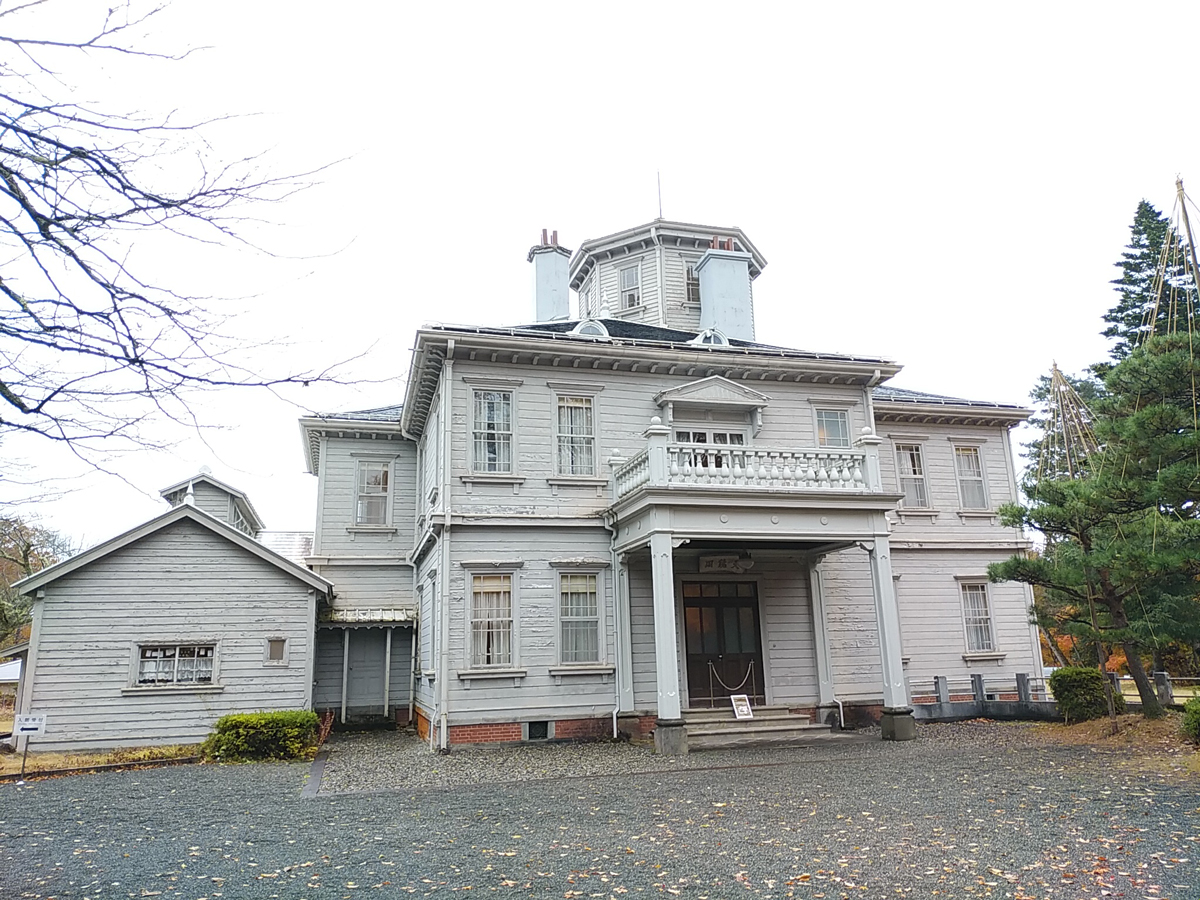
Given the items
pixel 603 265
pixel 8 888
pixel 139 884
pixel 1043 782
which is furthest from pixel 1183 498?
pixel 603 265

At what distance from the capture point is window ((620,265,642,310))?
22.1 meters

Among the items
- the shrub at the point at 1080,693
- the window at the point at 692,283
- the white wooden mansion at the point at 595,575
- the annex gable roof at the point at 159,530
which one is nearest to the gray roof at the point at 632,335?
the white wooden mansion at the point at 595,575

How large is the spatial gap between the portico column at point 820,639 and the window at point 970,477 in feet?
17.8

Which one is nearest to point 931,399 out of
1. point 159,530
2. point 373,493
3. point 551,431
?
point 551,431

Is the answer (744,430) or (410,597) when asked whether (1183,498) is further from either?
(410,597)

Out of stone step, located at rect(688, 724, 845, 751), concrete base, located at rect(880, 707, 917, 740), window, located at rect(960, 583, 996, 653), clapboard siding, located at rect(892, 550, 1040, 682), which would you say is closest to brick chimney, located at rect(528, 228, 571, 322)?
clapboard siding, located at rect(892, 550, 1040, 682)

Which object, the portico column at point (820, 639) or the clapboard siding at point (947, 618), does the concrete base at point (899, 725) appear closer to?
the portico column at point (820, 639)

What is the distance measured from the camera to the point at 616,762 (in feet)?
41.0

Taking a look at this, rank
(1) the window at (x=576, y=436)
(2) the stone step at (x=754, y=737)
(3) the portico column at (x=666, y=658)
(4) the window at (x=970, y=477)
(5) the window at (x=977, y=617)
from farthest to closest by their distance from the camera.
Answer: (4) the window at (x=970, y=477) → (5) the window at (x=977, y=617) → (1) the window at (x=576, y=436) → (2) the stone step at (x=754, y=737) → (3) the portico column at (x=666, y=658)

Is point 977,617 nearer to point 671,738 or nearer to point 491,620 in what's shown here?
point 671,738

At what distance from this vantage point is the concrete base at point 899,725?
46.3 feet

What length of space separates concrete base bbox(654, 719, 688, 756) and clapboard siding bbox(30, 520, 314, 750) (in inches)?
289

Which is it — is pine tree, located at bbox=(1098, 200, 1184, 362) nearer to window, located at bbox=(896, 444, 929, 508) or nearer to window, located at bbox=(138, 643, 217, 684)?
window, located at bbox=(896, 444, 929, 508)

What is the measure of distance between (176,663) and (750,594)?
11221mm
